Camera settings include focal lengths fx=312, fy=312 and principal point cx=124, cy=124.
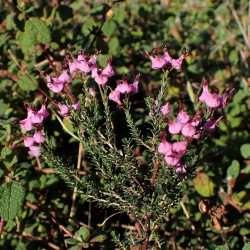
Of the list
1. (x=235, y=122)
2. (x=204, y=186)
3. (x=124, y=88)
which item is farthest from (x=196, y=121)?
(x=235, y=122)

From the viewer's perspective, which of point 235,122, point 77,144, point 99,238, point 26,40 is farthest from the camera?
point 235,122

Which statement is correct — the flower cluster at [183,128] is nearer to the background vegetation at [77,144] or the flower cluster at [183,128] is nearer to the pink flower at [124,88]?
the pink flower at [124,88]

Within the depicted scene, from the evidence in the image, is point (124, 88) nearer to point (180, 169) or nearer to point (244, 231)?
point (180, 169)

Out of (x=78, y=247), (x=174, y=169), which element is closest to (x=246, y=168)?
(x=174, y=169)

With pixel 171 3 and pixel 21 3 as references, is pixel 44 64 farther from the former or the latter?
pixel 171 3

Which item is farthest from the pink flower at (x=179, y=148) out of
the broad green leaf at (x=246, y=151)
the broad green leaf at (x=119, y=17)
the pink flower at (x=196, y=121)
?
the broad green leaf at (x=119, y=17)

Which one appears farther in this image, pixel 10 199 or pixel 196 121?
pixel 10 199

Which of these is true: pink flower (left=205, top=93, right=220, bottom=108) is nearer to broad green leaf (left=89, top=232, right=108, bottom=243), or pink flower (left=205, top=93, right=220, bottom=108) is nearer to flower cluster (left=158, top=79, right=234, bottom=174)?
flower cluster (left=158, top=79, right=234, bottom=174)
